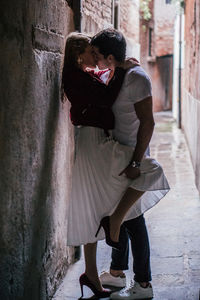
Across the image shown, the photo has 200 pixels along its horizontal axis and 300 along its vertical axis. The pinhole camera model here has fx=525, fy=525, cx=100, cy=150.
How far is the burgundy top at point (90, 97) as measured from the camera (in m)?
3.38

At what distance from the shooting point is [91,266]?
3.62 meters

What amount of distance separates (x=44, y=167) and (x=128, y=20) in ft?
26.2

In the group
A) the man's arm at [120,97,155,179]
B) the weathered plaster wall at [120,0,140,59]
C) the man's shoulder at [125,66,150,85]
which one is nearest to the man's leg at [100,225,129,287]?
the man's arm at [120,97,155,179]

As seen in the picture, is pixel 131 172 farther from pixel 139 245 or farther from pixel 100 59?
pixel 100 59

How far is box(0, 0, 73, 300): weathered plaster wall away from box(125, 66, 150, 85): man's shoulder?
51 centimetres

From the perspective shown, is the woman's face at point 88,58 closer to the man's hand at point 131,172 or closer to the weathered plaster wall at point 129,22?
the man's hand at point 131,172

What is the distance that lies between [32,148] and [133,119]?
0.72 meters

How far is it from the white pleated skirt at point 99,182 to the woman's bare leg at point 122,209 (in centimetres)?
5

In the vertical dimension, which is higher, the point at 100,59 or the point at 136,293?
the point at 100,59

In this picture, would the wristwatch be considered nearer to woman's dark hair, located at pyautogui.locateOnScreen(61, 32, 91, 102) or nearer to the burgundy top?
the burgundy top

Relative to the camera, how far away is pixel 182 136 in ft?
45.2

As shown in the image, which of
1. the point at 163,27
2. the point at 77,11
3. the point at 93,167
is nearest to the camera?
the point at 93,167

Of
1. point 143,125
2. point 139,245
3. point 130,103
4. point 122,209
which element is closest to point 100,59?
point 130,103

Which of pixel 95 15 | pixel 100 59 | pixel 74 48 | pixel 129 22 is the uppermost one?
pixel 129 22
